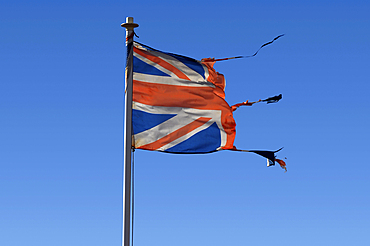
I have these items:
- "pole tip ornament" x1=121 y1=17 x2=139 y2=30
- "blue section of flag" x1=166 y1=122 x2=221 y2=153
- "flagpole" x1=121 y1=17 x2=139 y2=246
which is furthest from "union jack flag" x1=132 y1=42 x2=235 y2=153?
"pole tip ornament" x1=121 y1=17 x2=139 y2=30

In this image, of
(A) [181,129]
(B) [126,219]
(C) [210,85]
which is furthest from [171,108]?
(B) [126,219]

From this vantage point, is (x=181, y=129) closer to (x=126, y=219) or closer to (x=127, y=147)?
(x=127, y=147)

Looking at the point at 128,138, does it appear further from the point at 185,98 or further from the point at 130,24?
the point at 130,24

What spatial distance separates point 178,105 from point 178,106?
0.03 m

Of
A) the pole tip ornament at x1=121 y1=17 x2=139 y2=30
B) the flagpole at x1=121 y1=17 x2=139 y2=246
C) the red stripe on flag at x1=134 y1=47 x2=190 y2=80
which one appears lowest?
the flagpole at x1=121 y1=17 x2=139 y2=246

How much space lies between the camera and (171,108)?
17.6 metres

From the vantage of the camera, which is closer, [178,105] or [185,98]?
[178,105]

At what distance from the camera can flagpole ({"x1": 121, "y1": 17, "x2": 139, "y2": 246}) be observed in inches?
594

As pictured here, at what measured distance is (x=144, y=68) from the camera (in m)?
17.2

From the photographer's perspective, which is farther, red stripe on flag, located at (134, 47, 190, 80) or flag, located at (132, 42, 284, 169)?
red stripe on flag, located at (134, 47, 190, 80)

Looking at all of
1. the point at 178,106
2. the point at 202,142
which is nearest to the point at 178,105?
the point at 178,106

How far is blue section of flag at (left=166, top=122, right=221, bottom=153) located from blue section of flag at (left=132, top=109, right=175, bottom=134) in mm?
848

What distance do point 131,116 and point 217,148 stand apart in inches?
125

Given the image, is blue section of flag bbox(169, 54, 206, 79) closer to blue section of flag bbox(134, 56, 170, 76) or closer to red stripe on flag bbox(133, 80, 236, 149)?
red stripe on flag bbox(133, 80, 236, 149)
